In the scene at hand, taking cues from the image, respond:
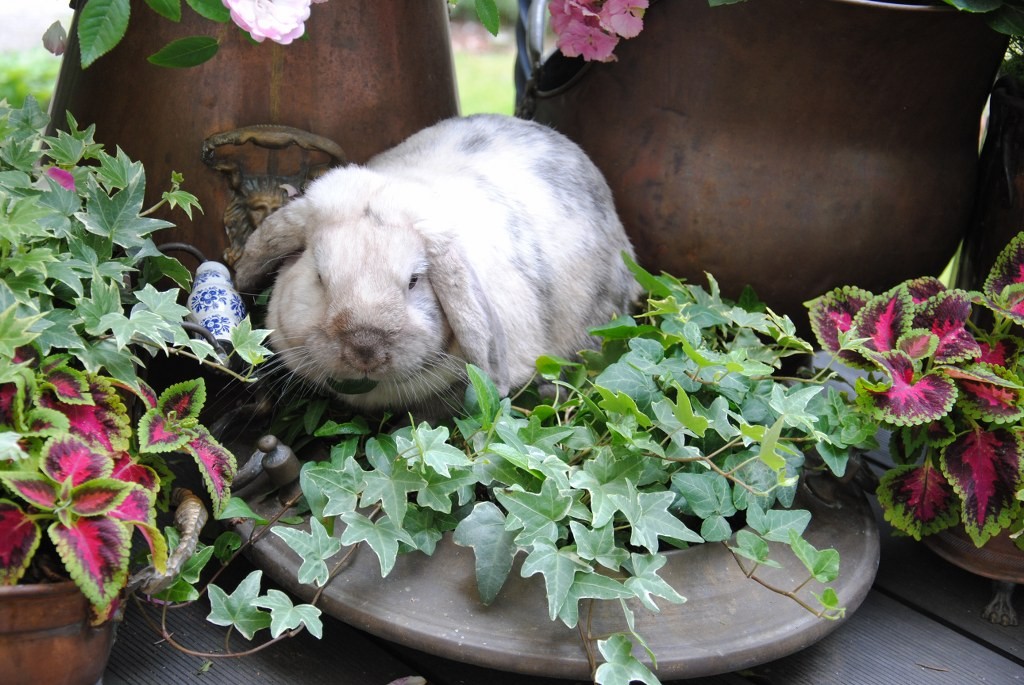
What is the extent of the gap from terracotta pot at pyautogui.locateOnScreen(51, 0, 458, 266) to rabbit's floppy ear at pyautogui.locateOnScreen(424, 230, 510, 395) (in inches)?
20.3

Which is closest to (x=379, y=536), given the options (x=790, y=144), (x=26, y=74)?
(x=790, y=144)

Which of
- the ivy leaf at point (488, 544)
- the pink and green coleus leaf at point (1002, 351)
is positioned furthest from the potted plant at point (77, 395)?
the pink and green coleus leaf at point (1002, 351)

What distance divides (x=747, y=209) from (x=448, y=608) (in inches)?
45.1

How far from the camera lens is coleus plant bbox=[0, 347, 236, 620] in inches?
51.0

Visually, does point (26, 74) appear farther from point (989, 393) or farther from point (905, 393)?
point (989, 393)

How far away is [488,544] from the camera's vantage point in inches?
61.7

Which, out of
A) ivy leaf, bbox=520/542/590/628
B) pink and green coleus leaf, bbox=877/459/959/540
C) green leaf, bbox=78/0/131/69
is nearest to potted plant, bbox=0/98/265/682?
green leaf, bbox=78/0/131/69

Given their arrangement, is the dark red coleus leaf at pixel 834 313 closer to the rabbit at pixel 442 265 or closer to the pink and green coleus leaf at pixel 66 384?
the rabbit at pixel 442 265

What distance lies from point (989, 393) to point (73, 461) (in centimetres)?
144

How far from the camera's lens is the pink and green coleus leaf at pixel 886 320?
1.91 meters

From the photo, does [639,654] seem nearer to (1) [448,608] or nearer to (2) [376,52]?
(1) [448,608]

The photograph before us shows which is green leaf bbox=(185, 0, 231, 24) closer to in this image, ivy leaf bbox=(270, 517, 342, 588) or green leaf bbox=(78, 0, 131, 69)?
green leaf bbox=(78, 0, 131, 69)

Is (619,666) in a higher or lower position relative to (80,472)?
lower

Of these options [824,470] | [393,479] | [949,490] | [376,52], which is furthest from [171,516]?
A: [949,490]
